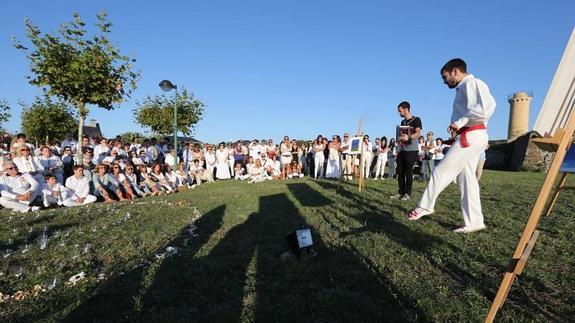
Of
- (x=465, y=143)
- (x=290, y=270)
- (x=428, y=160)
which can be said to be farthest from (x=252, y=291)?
(x=428, y=160)

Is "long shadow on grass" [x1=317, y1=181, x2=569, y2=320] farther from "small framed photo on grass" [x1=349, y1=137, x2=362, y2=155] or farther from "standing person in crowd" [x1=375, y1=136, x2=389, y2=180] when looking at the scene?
"standing person in crowd" [x1=375, y1=136, x2=389, y2=180]

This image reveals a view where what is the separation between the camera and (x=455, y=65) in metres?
5.19

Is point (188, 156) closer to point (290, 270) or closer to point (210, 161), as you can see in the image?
point (210, 161)

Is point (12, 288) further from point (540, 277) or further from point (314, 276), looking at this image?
point (540, 277)

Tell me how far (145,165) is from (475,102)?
1311 cm

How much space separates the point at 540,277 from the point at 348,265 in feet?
6.24

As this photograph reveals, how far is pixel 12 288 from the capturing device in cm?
371

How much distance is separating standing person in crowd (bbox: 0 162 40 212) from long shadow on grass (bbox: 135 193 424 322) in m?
8.32

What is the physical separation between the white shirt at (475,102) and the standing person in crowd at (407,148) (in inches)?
116

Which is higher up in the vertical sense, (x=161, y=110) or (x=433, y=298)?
(x=161, y=110)

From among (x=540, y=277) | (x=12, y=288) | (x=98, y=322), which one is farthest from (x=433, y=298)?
(x=12, y=288)

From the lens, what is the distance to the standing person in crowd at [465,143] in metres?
4.80

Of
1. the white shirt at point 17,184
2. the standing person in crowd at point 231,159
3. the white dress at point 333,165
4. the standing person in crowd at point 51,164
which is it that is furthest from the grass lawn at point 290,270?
the standing person in crowd at point 231,159

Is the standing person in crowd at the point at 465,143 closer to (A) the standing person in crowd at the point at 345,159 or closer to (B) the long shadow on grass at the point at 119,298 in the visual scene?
(B) the long shadow on grass at the point at 119,298
